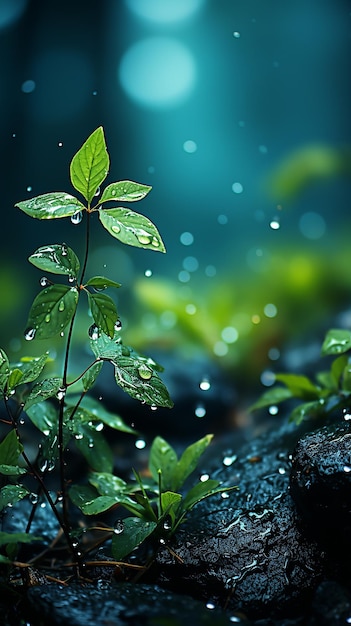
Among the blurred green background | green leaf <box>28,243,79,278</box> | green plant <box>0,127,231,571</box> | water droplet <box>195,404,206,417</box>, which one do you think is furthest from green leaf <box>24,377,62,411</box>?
the blurred green background

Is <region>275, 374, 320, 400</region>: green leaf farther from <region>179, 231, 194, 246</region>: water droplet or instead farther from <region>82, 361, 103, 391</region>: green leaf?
<region>179, 231, 194, 246</region>: water droplet

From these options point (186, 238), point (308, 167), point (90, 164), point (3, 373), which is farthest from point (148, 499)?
point (308, 167)

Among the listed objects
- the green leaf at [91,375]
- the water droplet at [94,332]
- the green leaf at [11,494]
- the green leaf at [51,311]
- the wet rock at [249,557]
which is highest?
the green leaf at [51,311]

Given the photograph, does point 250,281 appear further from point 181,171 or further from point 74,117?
point 74,117

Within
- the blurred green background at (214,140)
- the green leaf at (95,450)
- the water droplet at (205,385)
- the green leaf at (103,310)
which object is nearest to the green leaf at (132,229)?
the green leaf at (103,310)

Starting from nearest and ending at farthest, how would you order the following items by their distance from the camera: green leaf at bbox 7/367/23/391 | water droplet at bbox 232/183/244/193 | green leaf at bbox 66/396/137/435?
green leaf at bbox 7/367/23/391 < green leaf at bbox 66/396/137/435 < water droplet at bbox 232/183/244/193

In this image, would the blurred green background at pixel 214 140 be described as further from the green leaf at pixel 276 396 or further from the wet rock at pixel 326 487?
the wet rock at pixel 326 487
